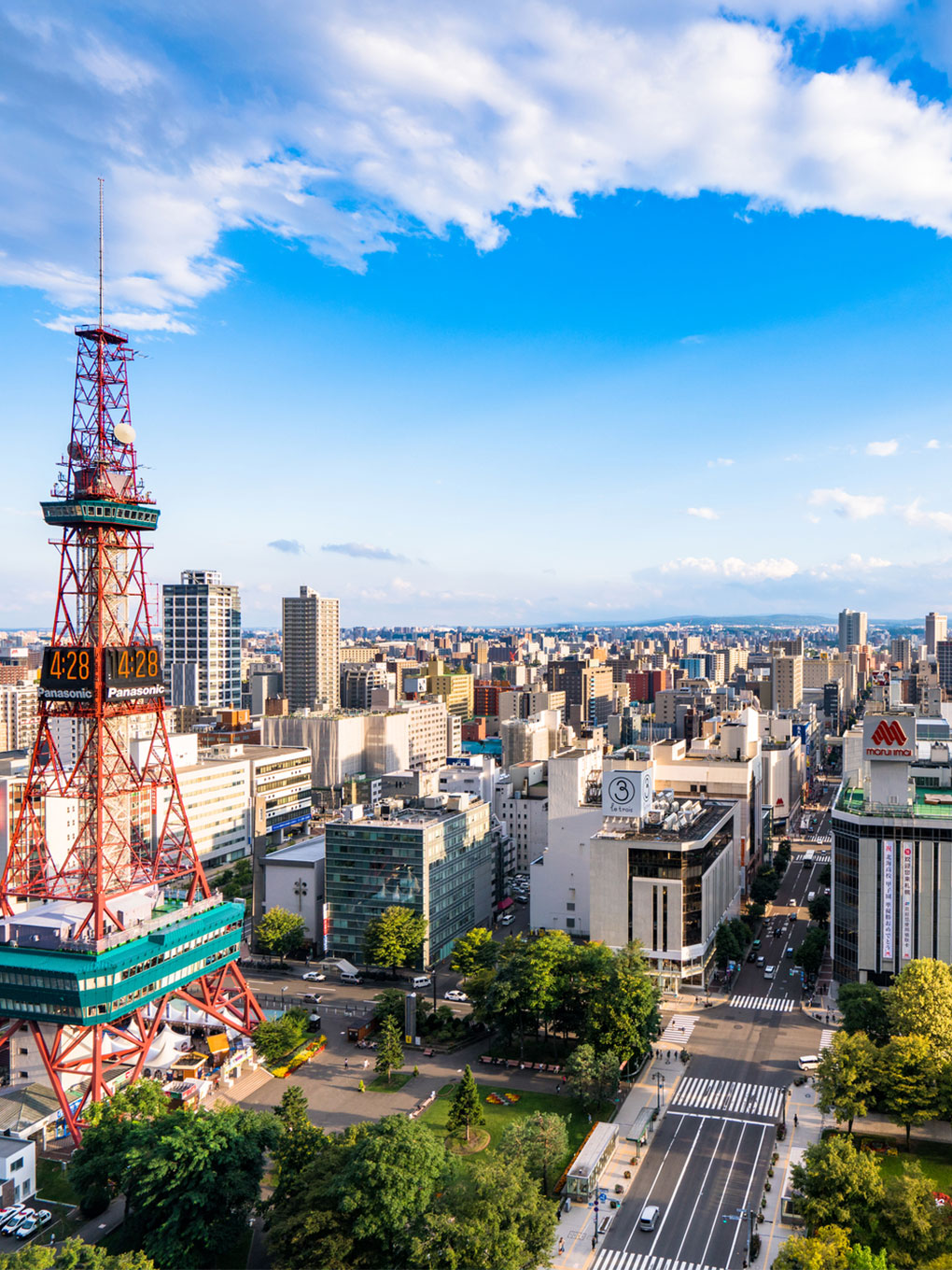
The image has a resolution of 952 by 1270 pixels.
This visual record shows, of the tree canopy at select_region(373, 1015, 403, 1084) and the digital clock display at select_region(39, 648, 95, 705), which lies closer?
the tree canopy at select_region(373, 1015, 403, 1084)

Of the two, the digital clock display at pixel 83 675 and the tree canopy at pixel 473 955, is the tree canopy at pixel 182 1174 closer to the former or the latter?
the tree canopy at pixel 473 955

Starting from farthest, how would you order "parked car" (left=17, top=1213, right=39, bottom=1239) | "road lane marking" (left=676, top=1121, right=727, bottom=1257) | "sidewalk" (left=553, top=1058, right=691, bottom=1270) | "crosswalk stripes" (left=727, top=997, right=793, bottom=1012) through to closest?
1. "crosswalk stripes" (left=727, top=997, right=793, bottom=1012)
2. "parked car" (left=17, top=1213, right=39, bottom=1239)
3. "road lane marking" (left=676, top=1121, right=727, bottom=1257)
4. "sidewalk" (left=553, top=1058, right=691, bottom=1270)

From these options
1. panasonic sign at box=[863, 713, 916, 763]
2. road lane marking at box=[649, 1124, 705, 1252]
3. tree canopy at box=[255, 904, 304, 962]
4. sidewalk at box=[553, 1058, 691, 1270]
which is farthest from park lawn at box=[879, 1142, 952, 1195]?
tree canopy at box=[255, 904, 304, 962]

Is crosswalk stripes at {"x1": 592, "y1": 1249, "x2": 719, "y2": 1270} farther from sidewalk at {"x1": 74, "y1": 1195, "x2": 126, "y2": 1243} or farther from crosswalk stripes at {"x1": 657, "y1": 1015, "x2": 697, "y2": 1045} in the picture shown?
crosswalk stripes at {"x1": 657, "y1": 1015, "x2": 697, "y2": 1045}

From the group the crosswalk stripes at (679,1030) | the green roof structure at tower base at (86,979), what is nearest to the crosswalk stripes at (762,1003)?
the crosswalk stripes at (679,1030)

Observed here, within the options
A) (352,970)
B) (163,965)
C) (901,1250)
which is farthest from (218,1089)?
(901,1250)

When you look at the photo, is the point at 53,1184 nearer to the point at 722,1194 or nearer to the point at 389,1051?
the point at 389,1051
